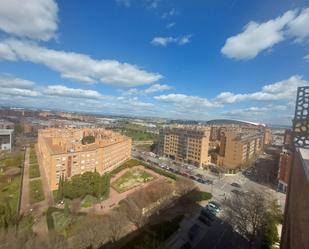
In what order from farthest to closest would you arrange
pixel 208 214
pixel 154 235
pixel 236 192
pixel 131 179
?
1. pixel 131 179
2. pixel 236 192
3. pixel 208 214
4. pixel 154 235

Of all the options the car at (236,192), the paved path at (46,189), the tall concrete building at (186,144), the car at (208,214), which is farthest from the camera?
the tall concrete building at (186,144)

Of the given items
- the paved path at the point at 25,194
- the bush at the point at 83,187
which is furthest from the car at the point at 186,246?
the paved path at the point at 25,194

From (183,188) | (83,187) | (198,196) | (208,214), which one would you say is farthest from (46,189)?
(208,214)

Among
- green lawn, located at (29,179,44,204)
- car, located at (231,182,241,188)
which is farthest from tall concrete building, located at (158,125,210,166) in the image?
green lawn, located at (29,179,44,204)

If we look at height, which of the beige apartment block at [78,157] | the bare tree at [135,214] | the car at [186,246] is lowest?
the car at [186,246]

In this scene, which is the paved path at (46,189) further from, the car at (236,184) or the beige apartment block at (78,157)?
the car at (236,184)

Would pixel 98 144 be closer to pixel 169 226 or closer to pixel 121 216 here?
pixel 121 216

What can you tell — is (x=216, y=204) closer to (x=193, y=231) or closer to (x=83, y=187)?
(x=193, y=231)
